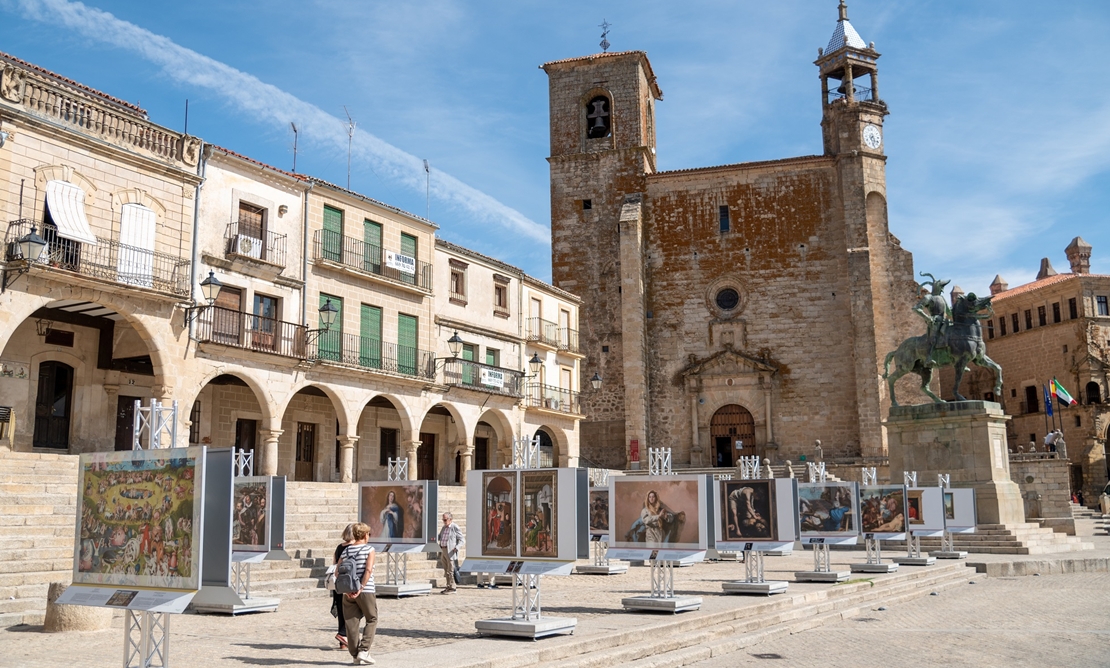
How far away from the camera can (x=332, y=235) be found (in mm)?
24703

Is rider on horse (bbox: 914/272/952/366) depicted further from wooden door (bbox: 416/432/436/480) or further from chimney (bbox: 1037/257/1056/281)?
chimney (bbox: 1037/257/1056/281)

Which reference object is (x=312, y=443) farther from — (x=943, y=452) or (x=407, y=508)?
(x=943, y=452)

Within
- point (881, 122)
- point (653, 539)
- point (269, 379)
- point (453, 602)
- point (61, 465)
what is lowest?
point (453, 602)

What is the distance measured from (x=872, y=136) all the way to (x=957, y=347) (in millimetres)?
16304

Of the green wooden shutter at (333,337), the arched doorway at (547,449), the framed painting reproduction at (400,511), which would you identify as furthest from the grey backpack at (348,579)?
the arched doorway at (547,449)

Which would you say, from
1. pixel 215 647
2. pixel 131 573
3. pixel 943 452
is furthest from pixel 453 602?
Result: pixel 943 452

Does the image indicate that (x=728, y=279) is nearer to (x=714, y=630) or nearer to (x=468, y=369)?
(x=468, y=369)

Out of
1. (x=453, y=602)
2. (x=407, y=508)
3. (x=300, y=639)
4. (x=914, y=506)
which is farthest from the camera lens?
(x=914, y=506)

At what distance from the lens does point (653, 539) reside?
37.7 feet

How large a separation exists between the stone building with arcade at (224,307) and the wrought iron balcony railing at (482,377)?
2.4 inches

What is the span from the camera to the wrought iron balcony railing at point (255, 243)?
21547 millimetres

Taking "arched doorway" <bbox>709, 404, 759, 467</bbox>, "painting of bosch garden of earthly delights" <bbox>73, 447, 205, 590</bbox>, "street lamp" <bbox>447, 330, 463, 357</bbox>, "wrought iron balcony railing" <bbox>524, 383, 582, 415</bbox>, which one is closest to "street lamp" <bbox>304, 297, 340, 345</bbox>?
"street lamp" <bbox>447, 330, 463, 357</bbox>

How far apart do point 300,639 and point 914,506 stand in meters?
13.2

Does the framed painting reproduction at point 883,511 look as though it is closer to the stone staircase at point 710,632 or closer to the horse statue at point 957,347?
the stone staircase at point 710,632
